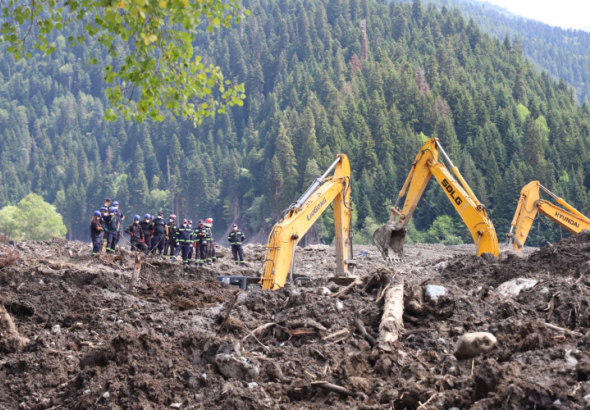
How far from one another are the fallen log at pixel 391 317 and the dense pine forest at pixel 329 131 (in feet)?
194

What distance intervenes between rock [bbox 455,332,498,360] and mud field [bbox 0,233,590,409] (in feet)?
0.21

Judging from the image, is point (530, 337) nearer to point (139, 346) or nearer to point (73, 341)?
point (139, 346)

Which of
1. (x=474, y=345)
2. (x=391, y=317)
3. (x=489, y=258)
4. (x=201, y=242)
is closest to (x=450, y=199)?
(x=489, y=258)

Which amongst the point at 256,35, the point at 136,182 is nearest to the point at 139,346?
the point at 136,182

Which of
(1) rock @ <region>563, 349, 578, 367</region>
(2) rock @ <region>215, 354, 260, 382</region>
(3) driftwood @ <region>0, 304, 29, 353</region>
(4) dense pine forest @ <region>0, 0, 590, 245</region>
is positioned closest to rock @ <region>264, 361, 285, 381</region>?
(2) rock @ <region>215, 354, 260, 382</region>

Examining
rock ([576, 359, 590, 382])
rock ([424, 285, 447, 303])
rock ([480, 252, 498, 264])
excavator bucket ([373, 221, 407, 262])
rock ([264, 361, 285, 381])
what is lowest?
rock ([264, 361, 285, 381])

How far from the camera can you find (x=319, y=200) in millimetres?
13398

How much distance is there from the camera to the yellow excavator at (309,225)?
11.8 meters

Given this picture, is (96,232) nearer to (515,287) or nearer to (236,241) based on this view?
(236,241)

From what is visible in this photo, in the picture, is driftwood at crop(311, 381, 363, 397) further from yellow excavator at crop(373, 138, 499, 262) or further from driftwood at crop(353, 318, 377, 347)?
yellow excavator at crop(373, 138, 499, 262)

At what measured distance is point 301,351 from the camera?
788 centimetres

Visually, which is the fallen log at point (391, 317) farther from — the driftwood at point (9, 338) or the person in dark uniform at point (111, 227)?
the person in dark uniform at point (111, 227)

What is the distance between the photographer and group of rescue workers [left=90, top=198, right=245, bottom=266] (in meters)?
22.1

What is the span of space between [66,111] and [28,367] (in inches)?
7586
